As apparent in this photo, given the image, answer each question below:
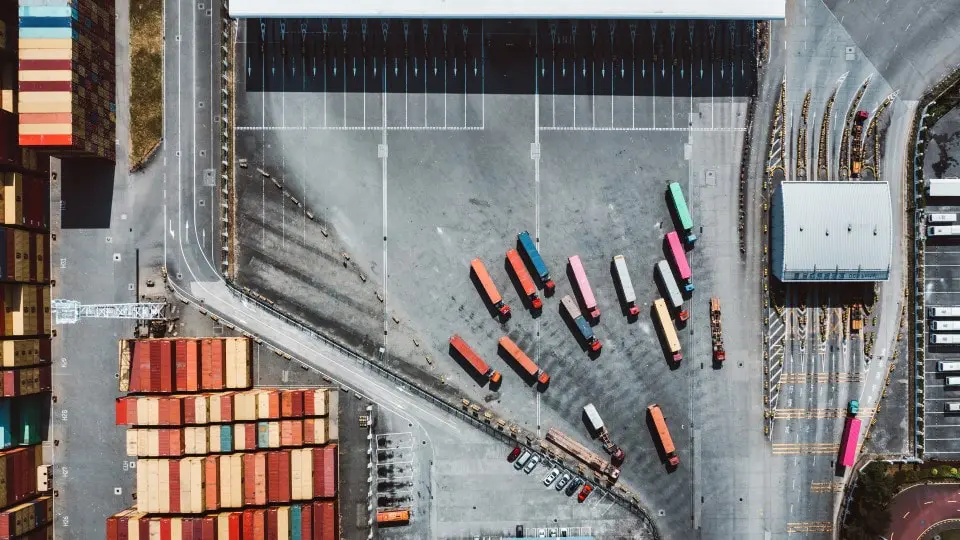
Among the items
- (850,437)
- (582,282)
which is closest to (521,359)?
(582,282)

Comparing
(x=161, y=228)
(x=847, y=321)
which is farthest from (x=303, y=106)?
(x=847, y=321)

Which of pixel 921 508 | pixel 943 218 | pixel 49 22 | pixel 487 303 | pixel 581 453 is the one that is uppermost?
pixel 49 22

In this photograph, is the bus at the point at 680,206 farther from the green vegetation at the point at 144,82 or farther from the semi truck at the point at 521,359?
the green vegetation at the point at 144,82

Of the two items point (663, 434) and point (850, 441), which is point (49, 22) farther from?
point (850, 441)

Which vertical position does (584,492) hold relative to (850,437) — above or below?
below

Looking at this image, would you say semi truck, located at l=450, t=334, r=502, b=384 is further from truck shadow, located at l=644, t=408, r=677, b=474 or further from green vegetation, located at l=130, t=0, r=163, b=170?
green vegetation, located at l=130, t=0, r=163, b=170

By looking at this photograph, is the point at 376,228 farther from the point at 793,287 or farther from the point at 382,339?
the point at 793,287

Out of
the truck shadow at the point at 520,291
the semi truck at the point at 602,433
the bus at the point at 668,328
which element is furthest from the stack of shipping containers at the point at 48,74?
the bus at the point at 668,328
